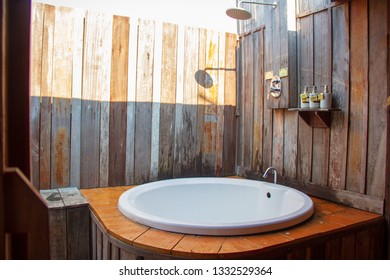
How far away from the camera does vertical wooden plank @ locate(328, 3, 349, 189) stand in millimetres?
2189

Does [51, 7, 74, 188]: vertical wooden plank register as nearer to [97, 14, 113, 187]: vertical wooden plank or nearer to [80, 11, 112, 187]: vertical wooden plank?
[80, 11, 112, 187]: vertical wooden plank

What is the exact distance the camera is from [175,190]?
2562mm

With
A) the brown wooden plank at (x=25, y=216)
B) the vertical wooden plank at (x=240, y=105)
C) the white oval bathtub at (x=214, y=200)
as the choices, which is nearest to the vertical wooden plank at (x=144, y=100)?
the white oval bathtub at (x=214, y=200)

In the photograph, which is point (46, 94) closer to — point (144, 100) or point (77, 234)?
point (144, 100)

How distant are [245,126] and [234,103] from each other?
275mm

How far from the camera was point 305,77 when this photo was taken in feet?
8.27

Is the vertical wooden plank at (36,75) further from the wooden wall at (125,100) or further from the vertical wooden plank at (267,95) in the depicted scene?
the vertical wooden plank at (267,95)

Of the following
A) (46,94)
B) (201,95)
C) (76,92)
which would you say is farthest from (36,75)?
(201,95)

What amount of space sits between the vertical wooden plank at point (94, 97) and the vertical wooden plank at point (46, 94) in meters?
0.25

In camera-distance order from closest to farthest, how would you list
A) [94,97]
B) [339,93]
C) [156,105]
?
[339,93] → [94,97] → [156,105]

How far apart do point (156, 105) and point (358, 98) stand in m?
1.62
